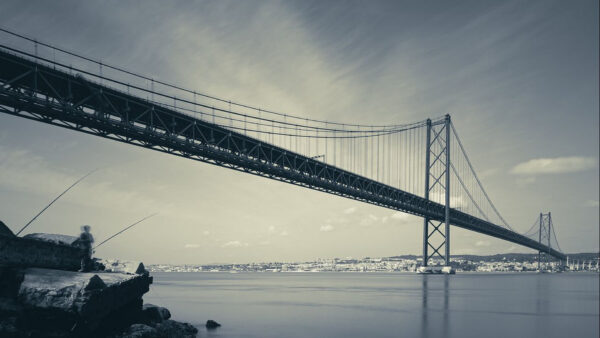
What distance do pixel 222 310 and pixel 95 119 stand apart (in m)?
14.6

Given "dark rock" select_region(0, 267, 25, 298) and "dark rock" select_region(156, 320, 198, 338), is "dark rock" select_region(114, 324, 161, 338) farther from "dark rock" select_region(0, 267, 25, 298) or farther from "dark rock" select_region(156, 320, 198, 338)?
"dark rock" select_region(0, 267, 25, 298)

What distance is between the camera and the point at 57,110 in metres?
24.2

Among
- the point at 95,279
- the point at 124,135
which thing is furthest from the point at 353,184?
the point at 95,279

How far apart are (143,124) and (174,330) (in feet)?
57.4

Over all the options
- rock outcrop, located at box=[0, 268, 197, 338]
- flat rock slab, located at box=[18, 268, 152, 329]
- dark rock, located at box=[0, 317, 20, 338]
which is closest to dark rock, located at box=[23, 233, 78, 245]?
flat rock slab, located at box=[18, 268, 152, 329]

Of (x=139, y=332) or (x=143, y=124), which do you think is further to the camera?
(x=143, y=124)

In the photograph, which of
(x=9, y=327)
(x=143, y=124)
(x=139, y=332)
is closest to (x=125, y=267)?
(x=139, y=332)

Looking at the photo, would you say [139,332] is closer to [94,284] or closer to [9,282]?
[94,284]

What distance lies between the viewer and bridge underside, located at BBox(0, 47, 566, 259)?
23.0 m

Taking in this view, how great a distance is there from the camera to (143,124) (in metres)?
29.5

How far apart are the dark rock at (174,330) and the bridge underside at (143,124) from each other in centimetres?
1456

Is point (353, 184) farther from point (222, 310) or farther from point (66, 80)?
point (66, 80)

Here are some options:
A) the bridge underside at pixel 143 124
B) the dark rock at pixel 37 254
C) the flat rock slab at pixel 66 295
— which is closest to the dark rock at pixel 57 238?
the dark rock at pixel 37 254

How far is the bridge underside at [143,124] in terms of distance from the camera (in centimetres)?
2305
